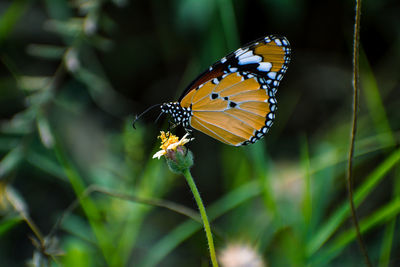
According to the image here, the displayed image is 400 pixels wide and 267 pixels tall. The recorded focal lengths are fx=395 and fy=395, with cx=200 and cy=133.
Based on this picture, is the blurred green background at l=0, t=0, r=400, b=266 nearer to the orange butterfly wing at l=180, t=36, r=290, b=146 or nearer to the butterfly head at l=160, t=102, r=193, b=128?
the orange butterfly wing at l=180, t=36, r=290, b=146

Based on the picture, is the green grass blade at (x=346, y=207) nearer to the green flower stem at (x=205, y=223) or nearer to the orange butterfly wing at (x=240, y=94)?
the orange butterfly wing at (x=240, y=94)

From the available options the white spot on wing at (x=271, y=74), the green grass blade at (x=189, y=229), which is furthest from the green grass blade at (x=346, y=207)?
the white spot on wing at (x=271, y=74)

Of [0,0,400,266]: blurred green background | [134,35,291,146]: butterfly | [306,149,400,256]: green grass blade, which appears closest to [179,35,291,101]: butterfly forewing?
[134,35,291,146]: butterfly

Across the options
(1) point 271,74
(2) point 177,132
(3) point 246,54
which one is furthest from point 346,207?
(2) point 177,132

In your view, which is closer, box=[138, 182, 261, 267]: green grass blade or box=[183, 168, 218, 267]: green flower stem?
box=[183, 168, 218, 267]: green flower stem

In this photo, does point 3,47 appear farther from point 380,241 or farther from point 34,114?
point 380,241

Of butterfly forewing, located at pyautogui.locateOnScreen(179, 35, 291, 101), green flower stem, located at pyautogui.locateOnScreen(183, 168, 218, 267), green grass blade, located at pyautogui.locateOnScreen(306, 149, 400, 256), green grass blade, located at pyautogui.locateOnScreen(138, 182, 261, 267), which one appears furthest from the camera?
green grass blade, located at pyautogui.locateOnScreen(138, 182, 261, 267)

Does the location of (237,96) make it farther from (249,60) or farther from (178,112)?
(178,112)
